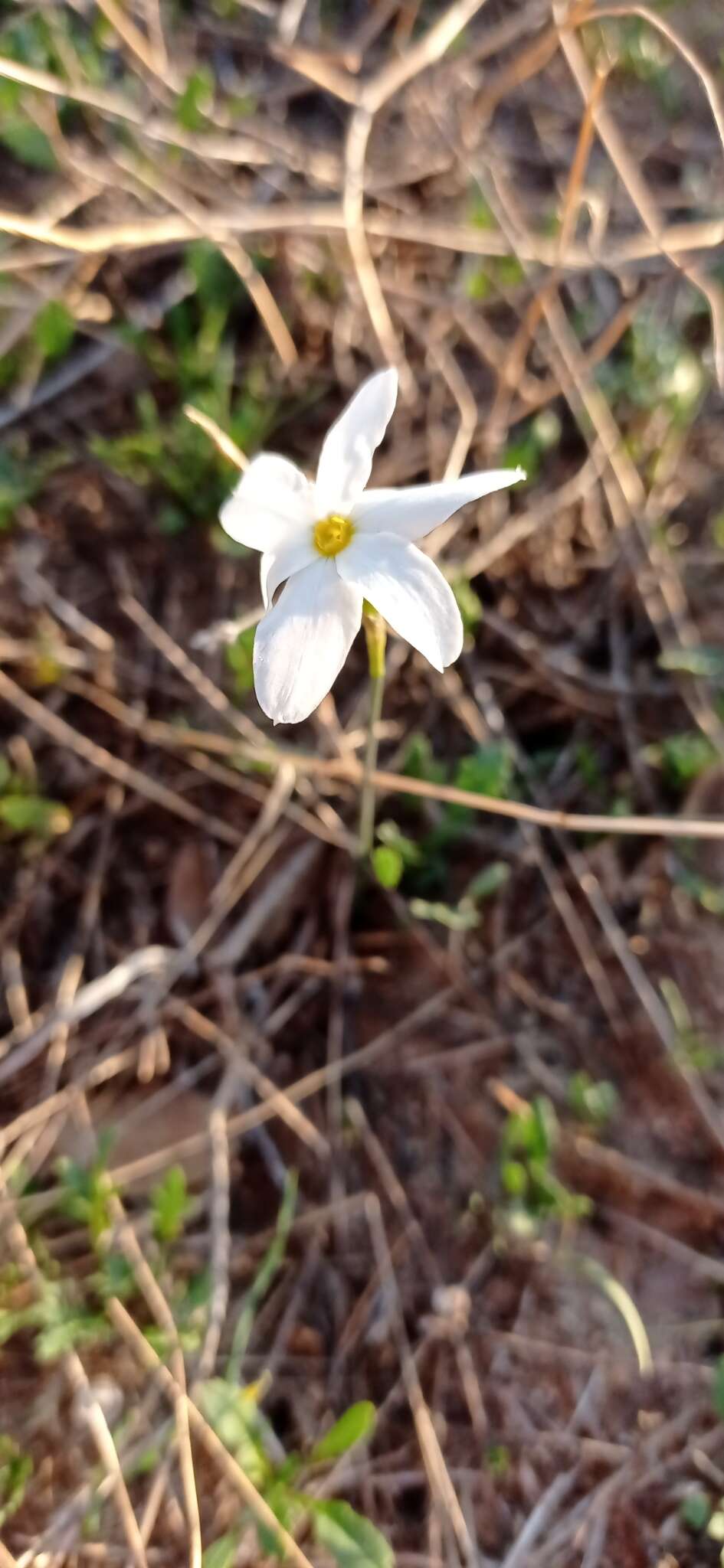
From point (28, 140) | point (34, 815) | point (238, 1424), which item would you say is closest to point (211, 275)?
point (28, 140)

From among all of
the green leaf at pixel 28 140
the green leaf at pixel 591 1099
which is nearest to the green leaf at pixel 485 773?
the green leaf at pixel 591 1099

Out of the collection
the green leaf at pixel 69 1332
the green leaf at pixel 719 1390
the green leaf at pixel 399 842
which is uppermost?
the green leaf at pixel 399 842

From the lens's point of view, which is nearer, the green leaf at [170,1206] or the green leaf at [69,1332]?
the green leaf at [69,1332]

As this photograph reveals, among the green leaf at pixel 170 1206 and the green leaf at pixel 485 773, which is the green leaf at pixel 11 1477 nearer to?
the green leaf at pixel 170 1206

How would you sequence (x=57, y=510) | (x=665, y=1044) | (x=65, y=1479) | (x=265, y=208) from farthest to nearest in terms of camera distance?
(x=265, y=208), (x=57, y=510), (x=665, y=1044), (x=65, y=1479)

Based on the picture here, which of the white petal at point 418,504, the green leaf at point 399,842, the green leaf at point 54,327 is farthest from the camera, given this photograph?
the green leaf at point 54,327

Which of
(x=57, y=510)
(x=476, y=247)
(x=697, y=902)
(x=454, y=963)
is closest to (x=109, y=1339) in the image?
(x=454, y=963)

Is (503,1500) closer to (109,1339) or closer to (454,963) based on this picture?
(109,1339)

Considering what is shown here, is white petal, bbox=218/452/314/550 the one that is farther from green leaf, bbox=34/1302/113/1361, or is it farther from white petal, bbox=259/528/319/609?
green leaf, bbox=34/1302/113/1361
